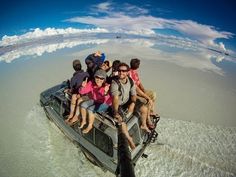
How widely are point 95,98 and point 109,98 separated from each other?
40 centimetres

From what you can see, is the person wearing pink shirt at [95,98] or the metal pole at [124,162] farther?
the person wearing pink shirt at [95,98]

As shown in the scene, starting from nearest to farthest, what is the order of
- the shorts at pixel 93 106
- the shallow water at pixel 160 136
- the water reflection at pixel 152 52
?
the shorts at pixel 93 106
the shallow water at pixel 160 136
the water reflection at pixel 152 52

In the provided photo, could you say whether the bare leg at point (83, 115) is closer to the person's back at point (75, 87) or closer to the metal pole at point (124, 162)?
the person's back at point (75, 87)

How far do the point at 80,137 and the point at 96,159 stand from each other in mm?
775

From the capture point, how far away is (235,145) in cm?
773

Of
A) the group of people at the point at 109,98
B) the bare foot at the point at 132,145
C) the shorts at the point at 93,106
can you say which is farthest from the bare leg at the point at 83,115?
the bare foot at the point at 132,145

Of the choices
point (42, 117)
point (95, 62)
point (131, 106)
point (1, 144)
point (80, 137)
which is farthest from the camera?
point (42, 117)

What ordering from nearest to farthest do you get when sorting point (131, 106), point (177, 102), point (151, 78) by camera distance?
point (131, 106)
point (177, 102)
point (151, 78)

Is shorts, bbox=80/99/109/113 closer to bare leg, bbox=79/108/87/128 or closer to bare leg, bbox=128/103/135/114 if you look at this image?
bare leg, bbox=79/108/87/128

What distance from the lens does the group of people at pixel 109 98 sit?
516 cm

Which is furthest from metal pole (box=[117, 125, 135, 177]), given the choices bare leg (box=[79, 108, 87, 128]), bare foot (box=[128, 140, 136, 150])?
bare leg (box=[79, 108, 87, 128])

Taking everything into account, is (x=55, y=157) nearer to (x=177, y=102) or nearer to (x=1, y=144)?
(x=1, y=144)

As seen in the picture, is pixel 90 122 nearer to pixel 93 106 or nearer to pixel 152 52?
pixel 93 106

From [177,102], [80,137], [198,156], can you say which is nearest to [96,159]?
[80,137]
